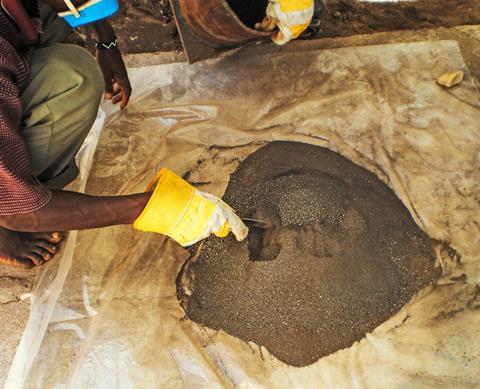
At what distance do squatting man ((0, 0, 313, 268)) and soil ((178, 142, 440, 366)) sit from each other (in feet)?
0.42

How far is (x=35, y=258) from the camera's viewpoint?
4.98 ft

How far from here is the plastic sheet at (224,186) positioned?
1.34 metres

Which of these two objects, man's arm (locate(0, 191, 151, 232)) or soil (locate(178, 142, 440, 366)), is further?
soil (locate(178, 142, 440, 366))

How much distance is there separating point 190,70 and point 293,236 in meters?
0.86

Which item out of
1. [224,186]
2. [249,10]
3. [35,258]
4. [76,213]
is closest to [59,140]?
[76,213]

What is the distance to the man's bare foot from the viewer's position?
1494 millimetres

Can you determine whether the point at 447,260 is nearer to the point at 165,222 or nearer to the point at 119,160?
the point at 165,222

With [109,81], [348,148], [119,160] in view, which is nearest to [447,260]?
[348,148]

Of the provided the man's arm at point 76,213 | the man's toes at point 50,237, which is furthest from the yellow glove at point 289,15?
the man's toes at point 50,237

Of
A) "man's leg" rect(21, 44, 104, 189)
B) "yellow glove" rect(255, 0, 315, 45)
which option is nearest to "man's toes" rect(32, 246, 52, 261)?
"man's leg" rect(21, 44, 104, 189)

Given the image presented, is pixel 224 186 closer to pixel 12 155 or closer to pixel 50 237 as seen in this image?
pixel 50 237

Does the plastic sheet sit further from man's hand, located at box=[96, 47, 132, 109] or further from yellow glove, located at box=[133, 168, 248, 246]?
yellow glove, located at box=[133, 168, 248, 246]

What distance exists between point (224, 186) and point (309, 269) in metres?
0.44

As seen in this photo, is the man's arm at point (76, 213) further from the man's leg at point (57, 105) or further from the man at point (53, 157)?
the man's leg at point (57, 105)
